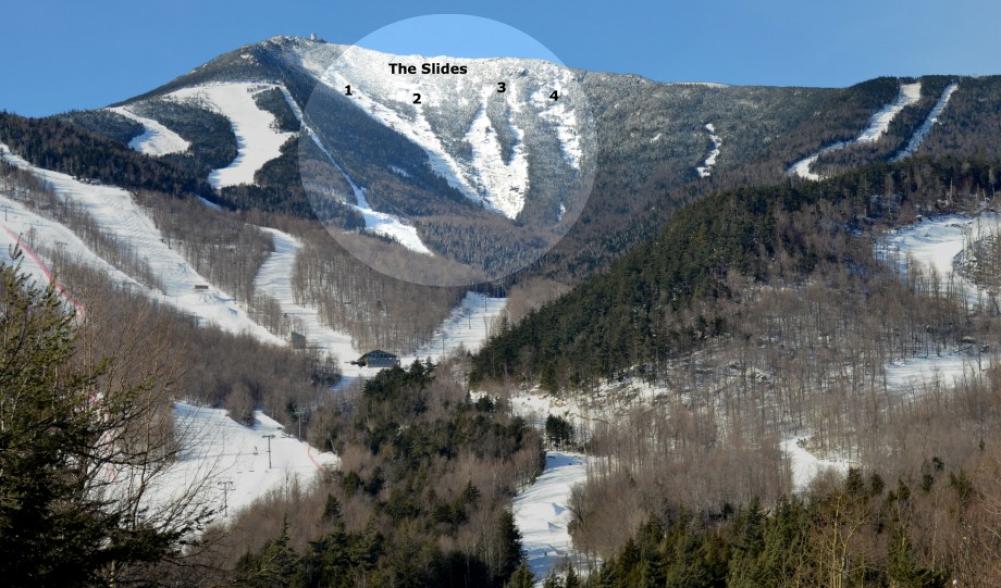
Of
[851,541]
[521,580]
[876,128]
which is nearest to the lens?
Answer: [851,541]

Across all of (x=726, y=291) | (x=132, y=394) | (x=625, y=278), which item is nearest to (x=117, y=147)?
(x=625, y=278)

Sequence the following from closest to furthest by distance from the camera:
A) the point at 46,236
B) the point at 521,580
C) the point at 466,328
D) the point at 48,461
→ the point at 48,461
the point at 521,580
the point at 46,236
the point at 466,328

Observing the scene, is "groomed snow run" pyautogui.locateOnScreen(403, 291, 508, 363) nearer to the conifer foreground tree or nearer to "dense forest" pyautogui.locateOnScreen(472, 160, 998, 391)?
"dense forest" pyautogui.locateOnScreen(472, 160, 998, 391)

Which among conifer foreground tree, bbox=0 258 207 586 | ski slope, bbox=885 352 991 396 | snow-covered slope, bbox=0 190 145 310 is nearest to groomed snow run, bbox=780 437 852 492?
ski slope, bbox=885 352 991 396

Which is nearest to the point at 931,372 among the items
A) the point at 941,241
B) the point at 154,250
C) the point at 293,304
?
the point at 941,241

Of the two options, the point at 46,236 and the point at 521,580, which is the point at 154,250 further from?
the point at 521,580

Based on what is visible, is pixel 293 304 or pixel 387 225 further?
pixel 387 225

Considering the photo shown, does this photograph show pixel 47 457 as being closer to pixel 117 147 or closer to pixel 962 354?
Answer: pixel 962 354
